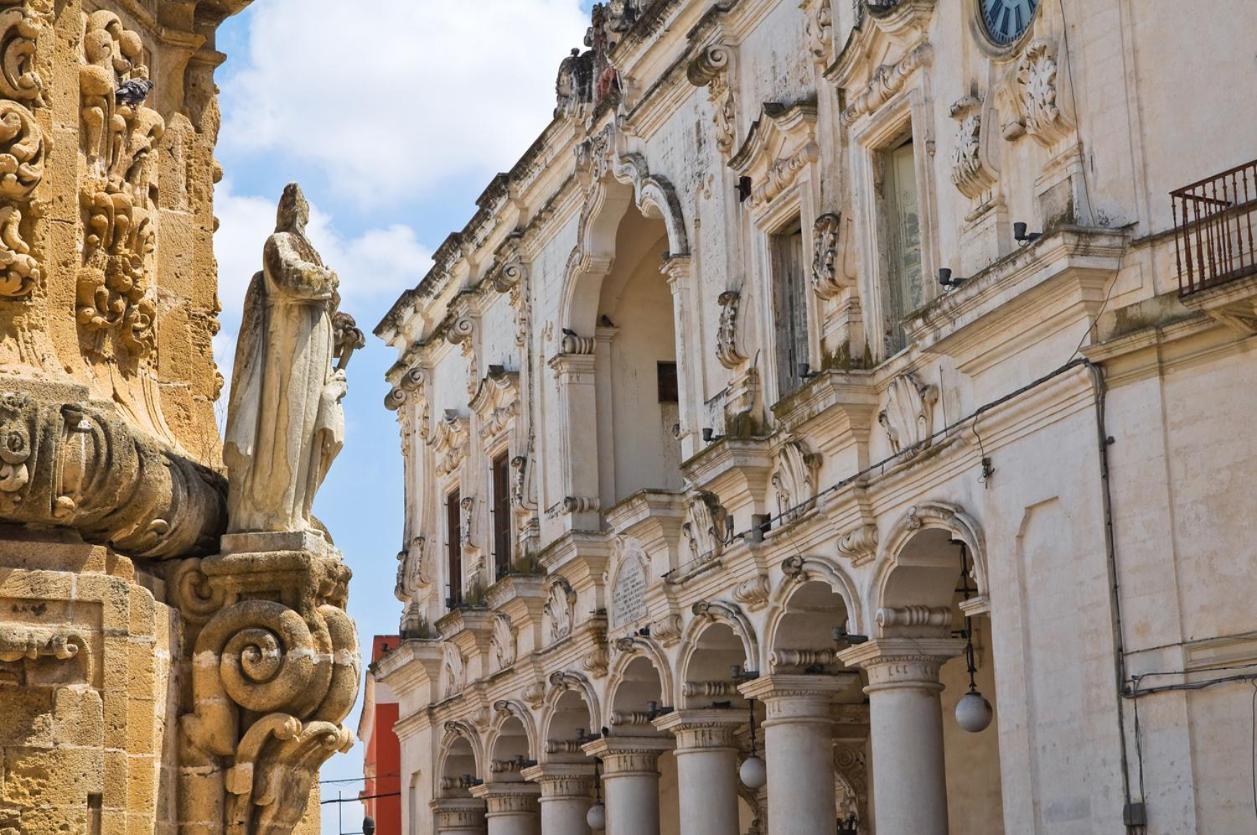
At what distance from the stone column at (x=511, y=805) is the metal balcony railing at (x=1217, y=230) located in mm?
16168

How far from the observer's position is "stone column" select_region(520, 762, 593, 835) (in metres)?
26.1

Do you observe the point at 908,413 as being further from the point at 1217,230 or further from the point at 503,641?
the point at 503,641

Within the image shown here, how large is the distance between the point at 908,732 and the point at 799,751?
237cm

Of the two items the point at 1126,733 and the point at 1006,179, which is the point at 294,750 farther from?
the point at 1006,179

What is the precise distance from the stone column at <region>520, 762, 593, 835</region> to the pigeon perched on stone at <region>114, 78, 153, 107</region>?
62.4ft

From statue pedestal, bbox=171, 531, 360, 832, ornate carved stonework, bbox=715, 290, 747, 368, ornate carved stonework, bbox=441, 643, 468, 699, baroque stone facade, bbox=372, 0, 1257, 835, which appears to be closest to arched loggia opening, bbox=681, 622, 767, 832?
baroque stone facade, bbox=372, 0, 1257, 835

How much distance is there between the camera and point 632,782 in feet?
78.1

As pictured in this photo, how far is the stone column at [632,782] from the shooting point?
23703mm

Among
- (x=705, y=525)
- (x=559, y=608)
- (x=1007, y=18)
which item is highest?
(x=1007, y=18)

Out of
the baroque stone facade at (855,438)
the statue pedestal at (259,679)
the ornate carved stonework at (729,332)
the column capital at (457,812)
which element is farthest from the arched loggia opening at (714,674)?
the statue pedestal at (259,679)

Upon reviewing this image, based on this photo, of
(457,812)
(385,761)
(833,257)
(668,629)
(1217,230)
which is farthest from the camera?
(385,761)

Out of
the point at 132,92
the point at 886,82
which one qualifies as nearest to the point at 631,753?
the point at 886,82

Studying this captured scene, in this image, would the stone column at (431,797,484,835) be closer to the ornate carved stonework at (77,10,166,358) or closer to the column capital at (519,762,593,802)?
the column capital at (519,762,593,802)

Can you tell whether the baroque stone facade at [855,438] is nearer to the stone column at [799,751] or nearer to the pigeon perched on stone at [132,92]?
the stone column at [799,751]
